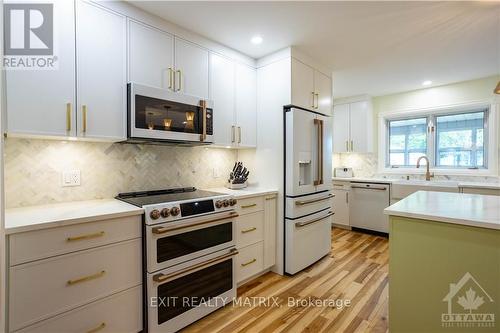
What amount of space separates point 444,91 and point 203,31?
12.2 ft

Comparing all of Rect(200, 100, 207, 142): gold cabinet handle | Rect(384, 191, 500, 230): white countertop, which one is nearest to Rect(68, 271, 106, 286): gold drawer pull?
Rect(200, 100, 207, 142): gold cabinet handle

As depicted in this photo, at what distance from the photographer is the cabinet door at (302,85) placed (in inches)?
100

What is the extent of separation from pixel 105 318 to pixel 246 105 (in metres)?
2.17

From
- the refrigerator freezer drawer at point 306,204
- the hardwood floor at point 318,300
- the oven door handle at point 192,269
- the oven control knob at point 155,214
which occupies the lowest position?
the hardwood floor at point 318,300

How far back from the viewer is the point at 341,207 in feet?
13.8

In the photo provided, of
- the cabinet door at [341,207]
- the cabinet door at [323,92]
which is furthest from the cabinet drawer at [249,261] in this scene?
the cabinet door at [341,207]

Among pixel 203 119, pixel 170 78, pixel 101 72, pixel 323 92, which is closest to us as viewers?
pixel 101 72

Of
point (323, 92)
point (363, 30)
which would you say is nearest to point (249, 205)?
point (323, 92)

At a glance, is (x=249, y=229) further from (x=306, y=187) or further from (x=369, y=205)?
(x=369, y=205)

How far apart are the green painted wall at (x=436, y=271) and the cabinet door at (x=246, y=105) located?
Answer: 1624 millimetres

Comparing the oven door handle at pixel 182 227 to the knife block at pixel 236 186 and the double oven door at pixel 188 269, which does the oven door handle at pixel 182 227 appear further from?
the knife block at pixel 236 186

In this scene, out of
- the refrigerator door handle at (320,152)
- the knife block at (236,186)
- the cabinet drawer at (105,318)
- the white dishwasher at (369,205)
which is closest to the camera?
the cabinet drawer at (105,318)

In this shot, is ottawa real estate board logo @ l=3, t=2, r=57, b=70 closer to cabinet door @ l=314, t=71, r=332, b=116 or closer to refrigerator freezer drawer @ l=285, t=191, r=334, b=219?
refrigerator freezer drawer @ l=285, t=191, r=334, b=219

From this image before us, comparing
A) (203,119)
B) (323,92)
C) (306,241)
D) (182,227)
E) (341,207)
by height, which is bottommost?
(306,241)
